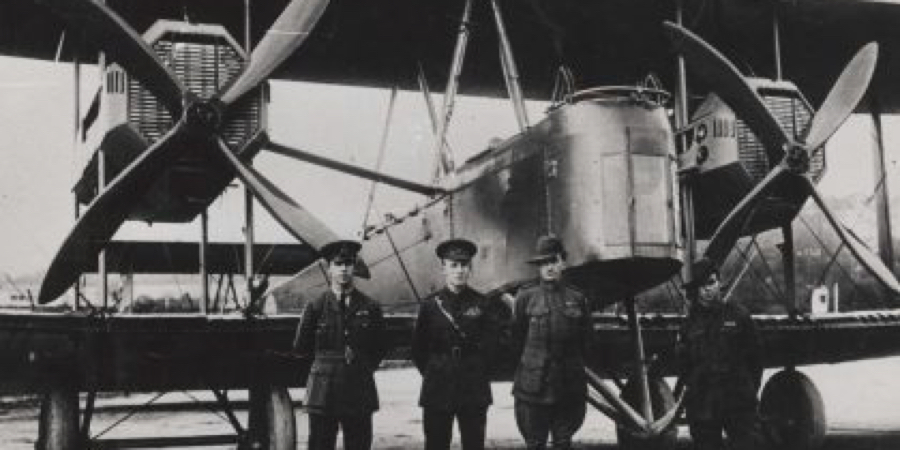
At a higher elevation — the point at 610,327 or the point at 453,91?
the point at 453,91

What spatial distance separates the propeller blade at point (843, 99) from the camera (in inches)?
392

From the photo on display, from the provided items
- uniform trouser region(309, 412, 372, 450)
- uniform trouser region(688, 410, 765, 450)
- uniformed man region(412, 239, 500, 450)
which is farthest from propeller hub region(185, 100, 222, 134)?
uniform trouser region(688, 410, 765, 450)

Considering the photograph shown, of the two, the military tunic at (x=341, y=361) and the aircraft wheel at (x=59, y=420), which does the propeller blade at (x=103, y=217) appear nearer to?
the aircraft wheel at (x=59, y=420)

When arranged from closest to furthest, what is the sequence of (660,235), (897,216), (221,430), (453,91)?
(660,235) → (453,91) → (221,430) → (897,216)

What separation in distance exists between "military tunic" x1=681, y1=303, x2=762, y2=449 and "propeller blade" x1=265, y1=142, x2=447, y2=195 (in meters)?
3.55

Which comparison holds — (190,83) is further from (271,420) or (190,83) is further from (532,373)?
(532,373)

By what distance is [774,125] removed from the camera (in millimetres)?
9727

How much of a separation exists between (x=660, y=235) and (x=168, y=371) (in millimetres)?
4842

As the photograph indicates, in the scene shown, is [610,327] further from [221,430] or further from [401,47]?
[221,430]

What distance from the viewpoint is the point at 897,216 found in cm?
5394

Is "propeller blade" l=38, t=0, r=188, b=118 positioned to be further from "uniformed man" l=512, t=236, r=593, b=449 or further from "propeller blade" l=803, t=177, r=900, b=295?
"propeller blade" l=803, t=177, r=900, b=295

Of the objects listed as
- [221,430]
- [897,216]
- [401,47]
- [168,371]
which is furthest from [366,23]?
[897,216]

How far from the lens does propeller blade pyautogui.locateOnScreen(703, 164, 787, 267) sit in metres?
9.44

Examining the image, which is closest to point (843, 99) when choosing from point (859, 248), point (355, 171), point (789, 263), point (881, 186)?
point (859, 248)
